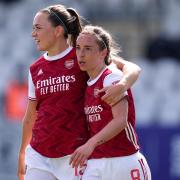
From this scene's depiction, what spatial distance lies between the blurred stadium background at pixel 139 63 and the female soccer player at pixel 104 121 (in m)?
5.31

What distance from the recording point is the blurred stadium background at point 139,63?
36.7ft

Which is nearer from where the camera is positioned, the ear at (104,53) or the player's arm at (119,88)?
the player's arm at (119,88)

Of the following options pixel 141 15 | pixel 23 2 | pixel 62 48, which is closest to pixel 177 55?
pixel 141 15

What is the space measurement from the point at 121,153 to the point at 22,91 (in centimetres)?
809

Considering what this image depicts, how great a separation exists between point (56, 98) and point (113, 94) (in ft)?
2.05

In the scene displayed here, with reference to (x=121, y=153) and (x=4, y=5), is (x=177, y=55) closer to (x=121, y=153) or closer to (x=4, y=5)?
(x=4, y=5)

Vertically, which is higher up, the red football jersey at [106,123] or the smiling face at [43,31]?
the smiling face at [43,31]

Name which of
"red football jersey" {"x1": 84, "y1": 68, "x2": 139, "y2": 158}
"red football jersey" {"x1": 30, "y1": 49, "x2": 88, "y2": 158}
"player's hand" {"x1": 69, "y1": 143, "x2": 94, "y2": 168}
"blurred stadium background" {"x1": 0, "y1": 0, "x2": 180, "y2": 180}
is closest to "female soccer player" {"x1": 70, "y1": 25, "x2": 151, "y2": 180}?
"red football jersey" {"x1": 84, "y1": 68, "x2": 139, "y2": 158}

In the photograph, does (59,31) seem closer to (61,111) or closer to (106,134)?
(61,111)

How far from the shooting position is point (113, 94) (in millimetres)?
5570

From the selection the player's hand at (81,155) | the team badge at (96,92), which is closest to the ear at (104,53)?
the team badge at (96,92)

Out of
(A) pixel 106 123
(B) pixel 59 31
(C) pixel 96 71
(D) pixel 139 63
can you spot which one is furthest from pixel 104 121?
(D) pixel 139 63

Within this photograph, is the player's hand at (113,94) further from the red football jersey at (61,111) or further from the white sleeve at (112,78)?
the red football jersey at (61,111)

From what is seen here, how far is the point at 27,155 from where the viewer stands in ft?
20.2
